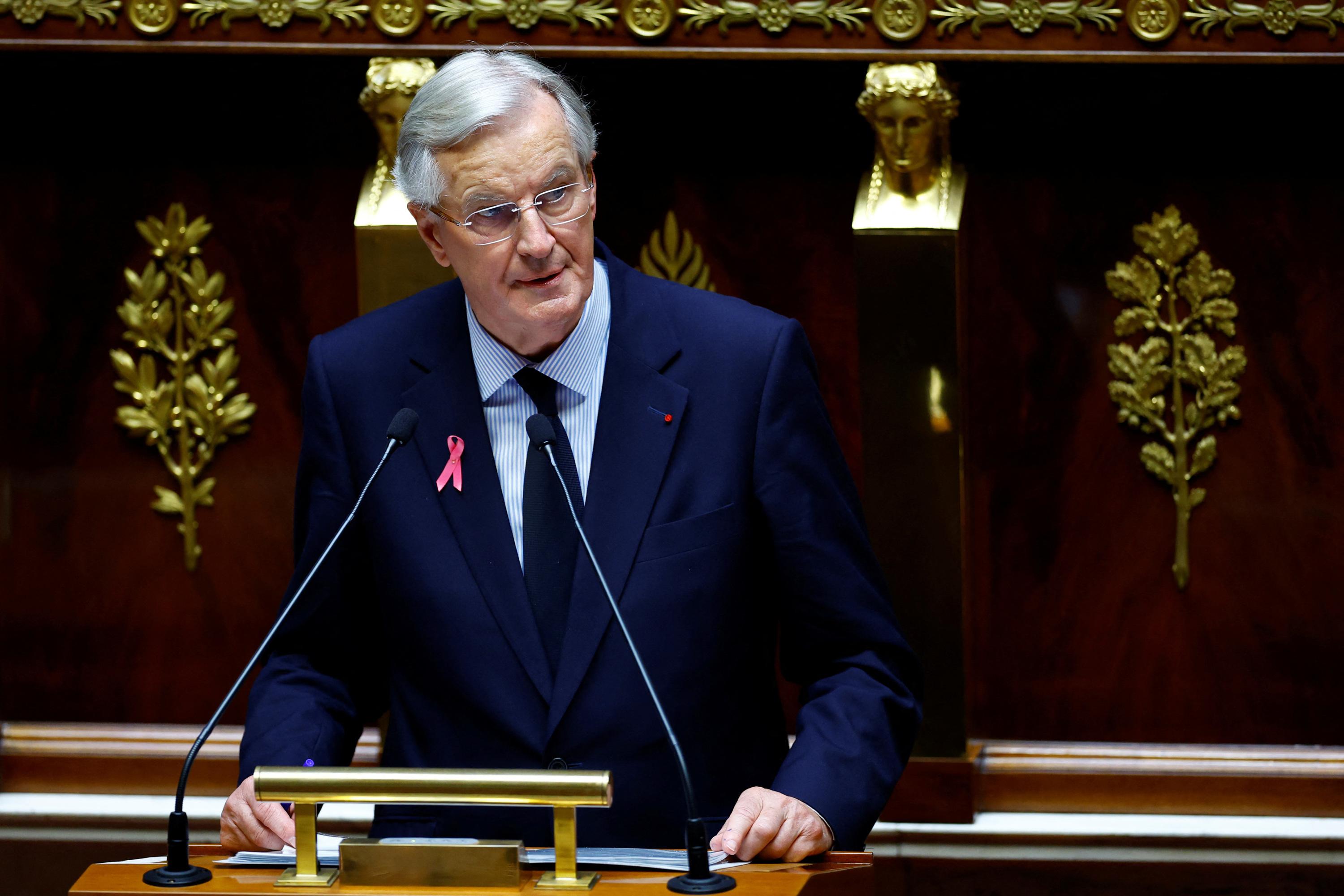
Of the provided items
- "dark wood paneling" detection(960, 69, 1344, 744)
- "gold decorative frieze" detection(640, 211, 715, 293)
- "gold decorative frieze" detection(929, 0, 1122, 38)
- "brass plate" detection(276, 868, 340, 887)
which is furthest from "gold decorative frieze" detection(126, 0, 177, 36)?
"brass plate" detection(276, 868, 340, 887)

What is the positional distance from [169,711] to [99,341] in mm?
737

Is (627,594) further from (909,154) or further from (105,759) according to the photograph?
(105,759)

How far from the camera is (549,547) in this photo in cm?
182

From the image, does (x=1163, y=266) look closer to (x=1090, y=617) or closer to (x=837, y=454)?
(x=1090, y=617)

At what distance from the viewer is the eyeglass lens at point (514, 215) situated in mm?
1798

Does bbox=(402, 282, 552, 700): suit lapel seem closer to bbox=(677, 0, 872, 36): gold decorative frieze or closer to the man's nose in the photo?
the man's nose

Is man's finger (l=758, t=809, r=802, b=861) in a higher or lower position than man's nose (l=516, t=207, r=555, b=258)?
lower

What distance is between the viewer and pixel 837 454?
6.23 ft

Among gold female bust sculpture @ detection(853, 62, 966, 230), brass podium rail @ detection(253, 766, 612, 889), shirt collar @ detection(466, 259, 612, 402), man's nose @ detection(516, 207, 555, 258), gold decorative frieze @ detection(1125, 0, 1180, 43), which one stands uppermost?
gold decorative frieze @ detection(1125, 0, 1180, 43)

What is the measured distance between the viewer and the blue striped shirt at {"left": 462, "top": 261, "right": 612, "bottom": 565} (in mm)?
1872

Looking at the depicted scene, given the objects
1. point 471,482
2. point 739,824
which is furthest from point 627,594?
point 739,824

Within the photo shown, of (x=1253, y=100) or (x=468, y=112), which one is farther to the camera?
(x=1253, y=100)

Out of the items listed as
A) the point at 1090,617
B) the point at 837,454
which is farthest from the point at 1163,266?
the point at 837,454

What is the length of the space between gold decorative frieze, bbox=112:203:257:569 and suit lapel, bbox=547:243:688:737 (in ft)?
4.94
